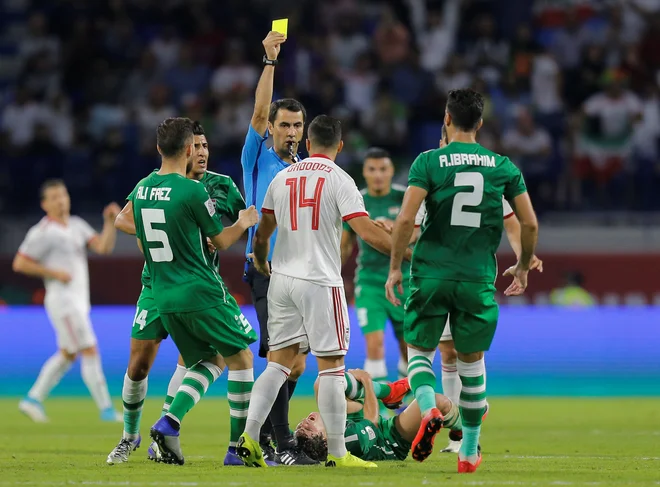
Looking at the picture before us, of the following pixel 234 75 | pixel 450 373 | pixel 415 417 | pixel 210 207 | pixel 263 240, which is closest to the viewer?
pixel 210 207

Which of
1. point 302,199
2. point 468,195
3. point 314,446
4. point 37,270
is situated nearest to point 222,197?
point 302,199

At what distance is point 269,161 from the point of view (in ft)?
29.8

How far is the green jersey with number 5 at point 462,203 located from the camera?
7.91 metres

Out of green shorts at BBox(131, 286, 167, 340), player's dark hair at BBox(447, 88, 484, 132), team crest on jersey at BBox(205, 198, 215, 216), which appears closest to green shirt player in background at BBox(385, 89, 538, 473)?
player's dark hair at BBox(447, 88, 484, 132)

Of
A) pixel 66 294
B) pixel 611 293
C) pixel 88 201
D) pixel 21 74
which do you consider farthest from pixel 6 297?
pixel 611 293

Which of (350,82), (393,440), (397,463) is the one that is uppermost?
(350,82)

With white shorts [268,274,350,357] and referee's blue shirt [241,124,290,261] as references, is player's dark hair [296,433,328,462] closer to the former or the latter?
white shorts [268,274,350,357]

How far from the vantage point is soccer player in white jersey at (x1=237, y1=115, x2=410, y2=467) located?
8.05 metres

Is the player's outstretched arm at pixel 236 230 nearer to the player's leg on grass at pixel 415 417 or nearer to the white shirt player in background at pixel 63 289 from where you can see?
the player's leg on grass at pixel 415 417

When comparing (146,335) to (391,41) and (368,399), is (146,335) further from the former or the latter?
(391,41)

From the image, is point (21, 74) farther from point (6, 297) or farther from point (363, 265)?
point (363, 265)

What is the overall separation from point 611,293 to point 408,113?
14.4ft

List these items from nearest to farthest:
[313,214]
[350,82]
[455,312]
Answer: [455,312]
[313,214]
[350,82]

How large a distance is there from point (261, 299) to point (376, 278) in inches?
146
